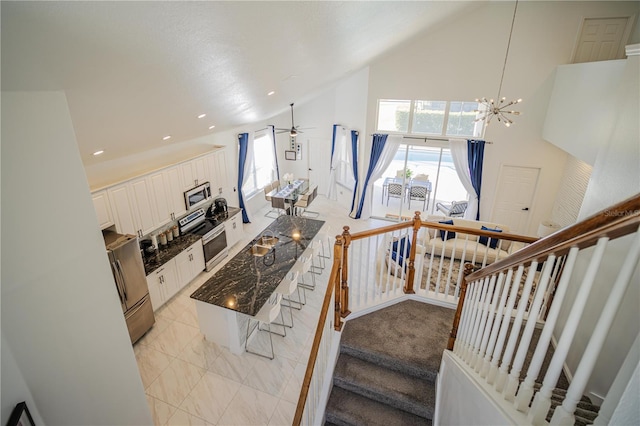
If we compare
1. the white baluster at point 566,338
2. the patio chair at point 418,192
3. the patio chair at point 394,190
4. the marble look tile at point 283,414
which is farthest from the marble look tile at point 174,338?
the patio chair at point 418,192

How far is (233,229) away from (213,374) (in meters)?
3.33

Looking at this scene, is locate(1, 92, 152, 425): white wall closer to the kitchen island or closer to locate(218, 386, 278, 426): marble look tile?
locate(218, 386, 278, 426): marble look tile

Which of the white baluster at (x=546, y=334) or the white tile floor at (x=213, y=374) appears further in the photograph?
the white tile floor at (x=213, y=374)

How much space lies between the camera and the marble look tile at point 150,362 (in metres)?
4.03

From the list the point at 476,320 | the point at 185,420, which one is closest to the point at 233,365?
the point at 185,420

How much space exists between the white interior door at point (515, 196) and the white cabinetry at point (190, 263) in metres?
6.43

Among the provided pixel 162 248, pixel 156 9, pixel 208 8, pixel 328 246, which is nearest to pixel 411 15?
pixel 208 8

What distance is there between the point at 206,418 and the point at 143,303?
1.88 metres

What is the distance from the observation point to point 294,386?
12.8 ft

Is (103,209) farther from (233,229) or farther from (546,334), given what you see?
(546,334)

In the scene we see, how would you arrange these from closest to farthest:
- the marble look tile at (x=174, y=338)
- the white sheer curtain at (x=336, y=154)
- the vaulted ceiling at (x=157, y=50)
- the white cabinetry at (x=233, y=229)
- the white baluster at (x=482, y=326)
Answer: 1. the vaulted ceiling at (x=157, y=50)
2. the white baluster at (x=482, y=326)
3. the marble look tile at (x=174, y=338)
4. the white cabinetry at (x=233, y=229)
5. the white sheer curtain at (x=336, y=154)

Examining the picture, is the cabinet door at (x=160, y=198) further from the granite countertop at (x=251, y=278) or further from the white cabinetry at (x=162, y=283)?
the granite countertop at (x=251, y=278)

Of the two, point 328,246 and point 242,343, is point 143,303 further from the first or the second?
point 328,246

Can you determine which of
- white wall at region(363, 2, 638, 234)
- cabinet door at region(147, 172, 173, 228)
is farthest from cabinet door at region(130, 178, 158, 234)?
white wall at region(363, 2, 638, 234)
